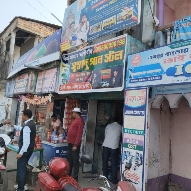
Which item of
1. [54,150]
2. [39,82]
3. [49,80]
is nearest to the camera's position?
[54,150]

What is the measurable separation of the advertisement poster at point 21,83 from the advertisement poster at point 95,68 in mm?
3634

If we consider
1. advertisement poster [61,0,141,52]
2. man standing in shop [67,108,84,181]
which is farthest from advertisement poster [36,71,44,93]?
man standing in shop [67,108,84,181]

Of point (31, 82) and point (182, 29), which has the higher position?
point (182, 29)

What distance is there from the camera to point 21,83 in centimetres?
1055

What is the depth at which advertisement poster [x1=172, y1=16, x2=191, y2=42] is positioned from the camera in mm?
4383

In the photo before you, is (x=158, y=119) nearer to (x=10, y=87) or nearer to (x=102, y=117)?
(x=102, y=117)

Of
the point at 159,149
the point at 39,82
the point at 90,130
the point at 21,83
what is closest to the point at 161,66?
the point at 159,149

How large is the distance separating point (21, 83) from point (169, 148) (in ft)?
26.2

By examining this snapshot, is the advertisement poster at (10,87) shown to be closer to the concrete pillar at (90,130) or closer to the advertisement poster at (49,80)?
the advertisement poster at (49,80)

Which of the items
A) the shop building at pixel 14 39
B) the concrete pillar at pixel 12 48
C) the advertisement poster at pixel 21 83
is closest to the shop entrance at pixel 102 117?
the advertisement poster at pixel 21 83

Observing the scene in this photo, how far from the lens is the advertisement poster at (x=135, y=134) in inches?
164

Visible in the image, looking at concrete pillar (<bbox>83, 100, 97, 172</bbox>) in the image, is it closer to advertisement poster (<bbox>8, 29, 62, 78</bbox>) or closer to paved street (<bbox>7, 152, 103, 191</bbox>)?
paved street (<bbox>7, 152, 103, 191</bbox>)

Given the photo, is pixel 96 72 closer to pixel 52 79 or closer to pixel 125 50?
pixel 125 50

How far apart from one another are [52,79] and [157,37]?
13.1ft
